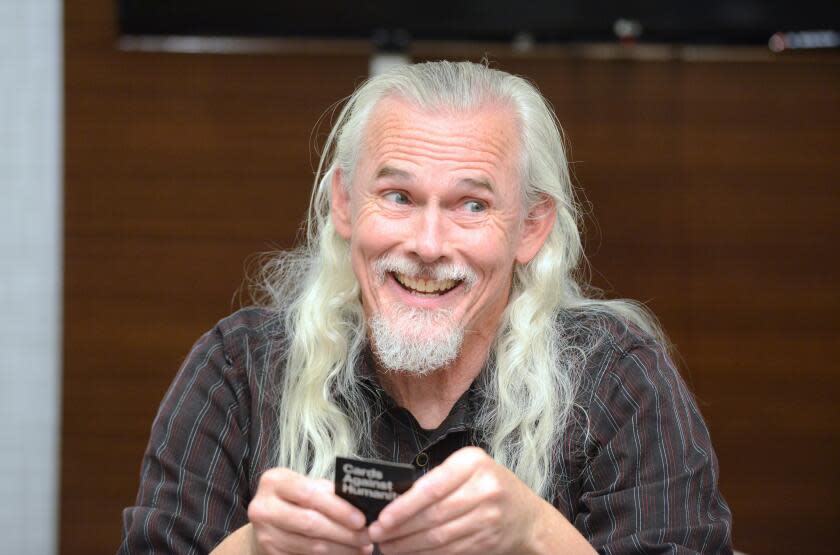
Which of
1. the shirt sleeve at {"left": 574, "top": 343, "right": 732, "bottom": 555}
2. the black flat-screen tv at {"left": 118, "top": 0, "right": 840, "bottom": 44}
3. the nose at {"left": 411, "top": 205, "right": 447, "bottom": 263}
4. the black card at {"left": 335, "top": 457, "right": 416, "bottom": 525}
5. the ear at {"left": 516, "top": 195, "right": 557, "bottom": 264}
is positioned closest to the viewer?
the black card at {"left": 335, "top": 457, "right": 416, "bottom": 525}

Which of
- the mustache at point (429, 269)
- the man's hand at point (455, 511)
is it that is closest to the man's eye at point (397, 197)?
the mustache at point (429, 269)

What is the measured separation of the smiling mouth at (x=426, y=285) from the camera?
6.43ft

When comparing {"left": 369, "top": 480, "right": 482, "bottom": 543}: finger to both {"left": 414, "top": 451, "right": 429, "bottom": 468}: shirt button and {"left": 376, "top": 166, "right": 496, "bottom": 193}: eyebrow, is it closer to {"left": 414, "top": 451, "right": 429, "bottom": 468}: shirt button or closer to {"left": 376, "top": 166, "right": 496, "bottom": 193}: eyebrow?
{"left": 414, "top": 451, "right": 429, "bottom": 468}: shirt button

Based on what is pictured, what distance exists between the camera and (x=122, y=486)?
3729 mm

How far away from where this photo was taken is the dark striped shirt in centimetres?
180

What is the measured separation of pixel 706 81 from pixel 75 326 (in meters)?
2.27

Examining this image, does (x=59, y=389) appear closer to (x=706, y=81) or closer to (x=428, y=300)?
(x=428, y=300)

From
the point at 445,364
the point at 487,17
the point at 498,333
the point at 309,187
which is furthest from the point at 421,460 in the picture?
the point at 487,17

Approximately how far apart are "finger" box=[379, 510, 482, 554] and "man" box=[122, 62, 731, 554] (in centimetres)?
36

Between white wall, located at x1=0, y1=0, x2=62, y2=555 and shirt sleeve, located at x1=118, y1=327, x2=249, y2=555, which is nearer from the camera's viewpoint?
shirt sleeve, located at x1=118, y1=327, x2=249, y2=555

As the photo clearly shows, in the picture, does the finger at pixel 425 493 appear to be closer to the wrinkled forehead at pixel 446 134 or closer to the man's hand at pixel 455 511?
the man's hand at pixel 455 511

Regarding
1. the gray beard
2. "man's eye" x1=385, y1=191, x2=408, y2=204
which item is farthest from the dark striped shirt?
"man's eye" x1=385, y1=191, x2=408, y2=204

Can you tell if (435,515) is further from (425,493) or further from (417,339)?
(417,339)

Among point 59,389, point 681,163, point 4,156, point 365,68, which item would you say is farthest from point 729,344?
point 4,156
